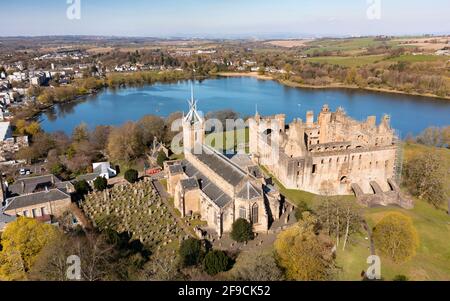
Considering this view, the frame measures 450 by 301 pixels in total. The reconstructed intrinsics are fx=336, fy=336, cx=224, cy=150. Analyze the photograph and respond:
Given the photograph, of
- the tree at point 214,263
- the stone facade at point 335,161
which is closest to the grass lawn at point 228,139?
the stone facade at point 335,161

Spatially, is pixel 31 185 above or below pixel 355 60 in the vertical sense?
below

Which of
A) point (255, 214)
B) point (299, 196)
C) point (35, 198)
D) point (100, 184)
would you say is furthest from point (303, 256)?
point (35, 198)

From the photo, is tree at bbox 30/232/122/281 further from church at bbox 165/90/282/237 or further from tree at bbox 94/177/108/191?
tree at bbox 94/177/108/191

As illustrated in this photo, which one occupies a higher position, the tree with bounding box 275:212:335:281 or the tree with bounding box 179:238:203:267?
the tree with bounding box 275:212:335:281

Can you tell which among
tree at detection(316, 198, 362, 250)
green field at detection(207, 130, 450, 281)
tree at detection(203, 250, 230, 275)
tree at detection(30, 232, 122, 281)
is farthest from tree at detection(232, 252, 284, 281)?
tree at detection(30, 232, 122, 281)

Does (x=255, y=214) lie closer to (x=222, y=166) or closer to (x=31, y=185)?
(x=222, y=166)

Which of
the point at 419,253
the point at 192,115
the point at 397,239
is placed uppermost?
the point at 192,115

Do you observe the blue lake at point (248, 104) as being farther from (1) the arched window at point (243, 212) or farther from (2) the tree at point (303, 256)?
(2) the tree at point (303, 256)
